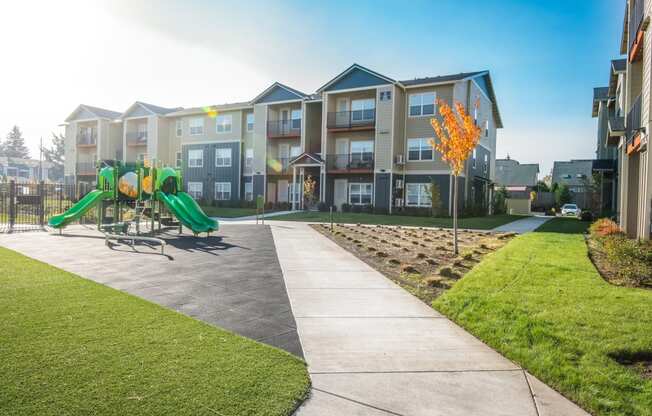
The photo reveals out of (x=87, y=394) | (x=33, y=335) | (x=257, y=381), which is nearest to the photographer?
(x=87, y=394)

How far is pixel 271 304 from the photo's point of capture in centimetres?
626

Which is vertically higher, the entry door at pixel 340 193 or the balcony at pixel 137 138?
the balcony at pixel 137 138

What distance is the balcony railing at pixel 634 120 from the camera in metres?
12.6

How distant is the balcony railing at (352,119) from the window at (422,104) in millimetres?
2853

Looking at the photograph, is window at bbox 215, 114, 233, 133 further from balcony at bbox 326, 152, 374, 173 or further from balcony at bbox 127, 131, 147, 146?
balcony at bbox 326, 152, 374, 173

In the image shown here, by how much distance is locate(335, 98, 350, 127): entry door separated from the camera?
31647 mm

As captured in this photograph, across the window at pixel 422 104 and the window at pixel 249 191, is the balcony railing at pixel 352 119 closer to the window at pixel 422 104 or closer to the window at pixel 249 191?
the window at pixel 422 104

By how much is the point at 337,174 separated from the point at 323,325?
27.5 metres

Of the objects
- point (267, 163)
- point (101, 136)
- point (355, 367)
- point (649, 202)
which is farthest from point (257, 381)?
point (101, 136)

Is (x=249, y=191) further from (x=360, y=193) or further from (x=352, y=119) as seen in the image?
(x=352, y=119)

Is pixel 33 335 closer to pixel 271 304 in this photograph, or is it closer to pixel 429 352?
pixel 271 304

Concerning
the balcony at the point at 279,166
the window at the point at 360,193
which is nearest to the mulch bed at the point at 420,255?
the window at the point at 360,193

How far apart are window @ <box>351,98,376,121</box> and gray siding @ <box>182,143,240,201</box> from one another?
37.5 feet

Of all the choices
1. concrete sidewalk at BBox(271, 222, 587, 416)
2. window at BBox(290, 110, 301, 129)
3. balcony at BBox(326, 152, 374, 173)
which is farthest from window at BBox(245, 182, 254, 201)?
concrete sidewalk at BBox(271, 222, 587, 416)
